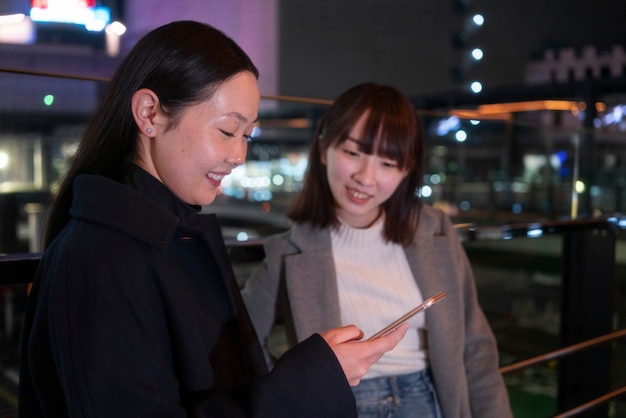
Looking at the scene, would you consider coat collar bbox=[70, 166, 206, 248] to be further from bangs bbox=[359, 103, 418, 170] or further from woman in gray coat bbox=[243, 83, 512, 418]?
bangs bbox=[359, 103, 418, 170]

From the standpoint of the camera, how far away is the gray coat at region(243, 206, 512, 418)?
1.42m

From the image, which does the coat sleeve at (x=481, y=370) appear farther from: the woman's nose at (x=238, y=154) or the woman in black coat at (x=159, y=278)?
the woman's nose at (x=238, y=154)

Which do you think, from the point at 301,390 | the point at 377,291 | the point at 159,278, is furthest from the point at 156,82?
the point at 377,291

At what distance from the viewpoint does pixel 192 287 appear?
0.90m

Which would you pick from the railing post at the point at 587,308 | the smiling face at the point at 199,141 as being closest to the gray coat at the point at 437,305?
the smiling face at the point at 199,141

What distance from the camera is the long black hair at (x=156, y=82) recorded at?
2.83 feet

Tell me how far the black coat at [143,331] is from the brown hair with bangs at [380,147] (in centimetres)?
66

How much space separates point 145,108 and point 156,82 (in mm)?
39

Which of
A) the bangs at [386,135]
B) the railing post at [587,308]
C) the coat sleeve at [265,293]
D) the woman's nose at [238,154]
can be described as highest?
the bangs at [386,135]

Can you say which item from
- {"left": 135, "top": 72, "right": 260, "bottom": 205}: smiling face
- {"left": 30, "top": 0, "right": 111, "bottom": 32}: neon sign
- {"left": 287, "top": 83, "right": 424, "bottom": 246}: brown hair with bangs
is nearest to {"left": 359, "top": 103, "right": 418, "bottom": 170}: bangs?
{"left": 287, "top": 83, "right": 424, "bottom": 246}: brown hair with bangs

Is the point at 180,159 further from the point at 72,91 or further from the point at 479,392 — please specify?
the point at 72,91

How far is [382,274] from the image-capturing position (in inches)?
59.1

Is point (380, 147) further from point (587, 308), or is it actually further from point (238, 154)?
point (587, 308)

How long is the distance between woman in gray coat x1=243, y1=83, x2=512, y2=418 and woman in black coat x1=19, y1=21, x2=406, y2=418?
478mm
